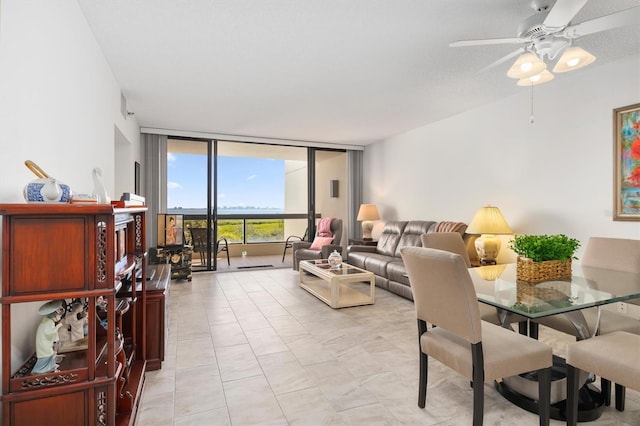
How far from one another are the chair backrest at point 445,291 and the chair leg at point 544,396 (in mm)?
437

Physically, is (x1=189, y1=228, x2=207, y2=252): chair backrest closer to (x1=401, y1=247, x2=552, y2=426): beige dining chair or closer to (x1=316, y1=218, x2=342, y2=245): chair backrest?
(x1=316, y1=218, x2=342, y2=245): chair backrest

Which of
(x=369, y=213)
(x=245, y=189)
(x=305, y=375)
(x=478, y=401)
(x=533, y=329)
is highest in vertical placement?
(x=245, y=189)

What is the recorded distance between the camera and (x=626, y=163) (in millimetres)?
3131

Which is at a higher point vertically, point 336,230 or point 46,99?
point 46,99

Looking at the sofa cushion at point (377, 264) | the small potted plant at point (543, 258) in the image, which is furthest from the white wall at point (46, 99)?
the sofa cushion at point (377, 264)

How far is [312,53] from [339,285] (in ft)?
8.57

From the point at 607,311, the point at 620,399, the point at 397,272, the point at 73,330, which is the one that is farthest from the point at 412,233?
the point at 73,330

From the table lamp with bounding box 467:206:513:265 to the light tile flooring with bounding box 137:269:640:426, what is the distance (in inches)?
40.1

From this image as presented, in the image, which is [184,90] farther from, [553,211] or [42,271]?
[553,211]

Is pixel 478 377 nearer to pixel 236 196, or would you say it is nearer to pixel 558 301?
pixel 558 301

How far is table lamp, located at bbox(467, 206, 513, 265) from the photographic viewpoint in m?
3.90

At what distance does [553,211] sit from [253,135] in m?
4.84

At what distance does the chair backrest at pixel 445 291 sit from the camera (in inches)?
66.4

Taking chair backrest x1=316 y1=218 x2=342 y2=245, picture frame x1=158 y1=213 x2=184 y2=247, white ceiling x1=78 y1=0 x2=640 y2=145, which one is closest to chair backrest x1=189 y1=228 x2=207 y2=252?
picture frame x1=158 y1=213 x2=184 y2=247
